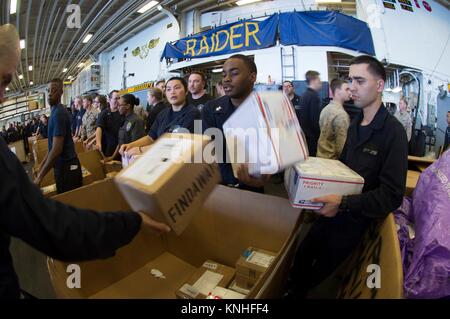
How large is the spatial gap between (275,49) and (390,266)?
157 inches

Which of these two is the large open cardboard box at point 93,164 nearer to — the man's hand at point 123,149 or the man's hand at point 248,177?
the man's hand at point 123,149

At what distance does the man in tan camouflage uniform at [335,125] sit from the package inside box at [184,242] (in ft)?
4.16

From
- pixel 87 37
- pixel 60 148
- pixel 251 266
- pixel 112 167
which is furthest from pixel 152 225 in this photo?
pixel 87 37

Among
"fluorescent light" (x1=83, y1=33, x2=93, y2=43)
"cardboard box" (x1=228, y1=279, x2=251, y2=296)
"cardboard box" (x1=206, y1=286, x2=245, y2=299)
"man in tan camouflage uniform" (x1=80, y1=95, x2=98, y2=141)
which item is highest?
"fluorescent light" (x1=83, y1=33, x2=93, y2=43)

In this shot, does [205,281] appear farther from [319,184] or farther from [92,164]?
[92,164]

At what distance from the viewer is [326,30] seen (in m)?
3.51

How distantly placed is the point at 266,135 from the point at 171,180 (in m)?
0.37

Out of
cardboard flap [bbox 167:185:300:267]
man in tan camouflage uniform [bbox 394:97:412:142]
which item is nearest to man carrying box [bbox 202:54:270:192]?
cardboard flap [bbox 167:185:300:267]

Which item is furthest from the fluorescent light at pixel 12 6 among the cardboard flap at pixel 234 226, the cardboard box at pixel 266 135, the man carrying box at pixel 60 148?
the cardboard box at pixel 266 135

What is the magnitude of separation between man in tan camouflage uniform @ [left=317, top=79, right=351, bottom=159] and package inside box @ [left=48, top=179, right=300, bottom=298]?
1268 millimetres

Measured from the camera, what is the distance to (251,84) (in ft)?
4.93

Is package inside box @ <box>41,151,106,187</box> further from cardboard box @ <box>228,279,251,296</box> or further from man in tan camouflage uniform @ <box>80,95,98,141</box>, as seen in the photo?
cardboard box @ <box>228,279,251,296</box>

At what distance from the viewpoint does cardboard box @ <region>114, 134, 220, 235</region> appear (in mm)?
672
